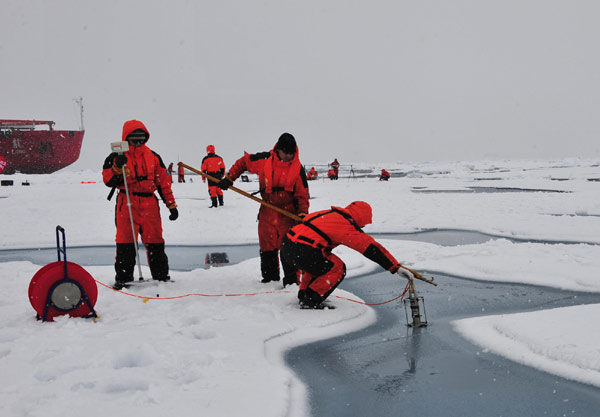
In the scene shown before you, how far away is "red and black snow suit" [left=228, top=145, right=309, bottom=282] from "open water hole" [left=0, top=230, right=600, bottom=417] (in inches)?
46.0

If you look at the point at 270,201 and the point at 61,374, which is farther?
the point at 270,201

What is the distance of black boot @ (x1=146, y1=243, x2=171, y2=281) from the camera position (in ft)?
16.6

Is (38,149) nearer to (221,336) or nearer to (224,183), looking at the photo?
(224,183)

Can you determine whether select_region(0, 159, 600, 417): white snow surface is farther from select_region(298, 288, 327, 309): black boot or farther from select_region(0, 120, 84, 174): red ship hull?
select_region(0, 120, 84, 174): red ship hull

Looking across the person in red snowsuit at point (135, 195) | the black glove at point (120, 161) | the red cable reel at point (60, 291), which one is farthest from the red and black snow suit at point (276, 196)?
the red cable reel at point (60, 291)

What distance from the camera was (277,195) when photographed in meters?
5.10

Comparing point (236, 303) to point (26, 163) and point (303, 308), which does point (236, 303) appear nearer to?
point (303, 308)

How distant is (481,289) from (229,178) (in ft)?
9.87

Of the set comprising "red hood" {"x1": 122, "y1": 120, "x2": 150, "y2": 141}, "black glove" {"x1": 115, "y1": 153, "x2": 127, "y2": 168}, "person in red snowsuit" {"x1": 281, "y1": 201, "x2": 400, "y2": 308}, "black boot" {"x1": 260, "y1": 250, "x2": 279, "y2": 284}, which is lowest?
"black boot" {"x1": 260, "y1": 250, "x2": 279, "y2": 284}

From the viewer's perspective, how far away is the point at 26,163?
3772cm

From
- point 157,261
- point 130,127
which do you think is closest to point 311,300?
point 157,261

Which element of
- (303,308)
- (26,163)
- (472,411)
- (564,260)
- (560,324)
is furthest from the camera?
(26,163)

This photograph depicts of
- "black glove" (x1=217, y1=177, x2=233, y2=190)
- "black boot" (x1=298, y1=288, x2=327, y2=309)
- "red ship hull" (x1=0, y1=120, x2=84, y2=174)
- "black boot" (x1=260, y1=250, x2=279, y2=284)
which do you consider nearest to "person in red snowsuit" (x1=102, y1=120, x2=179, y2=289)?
"black glove" (x1=217, y1=177, x2=233, y2=190)

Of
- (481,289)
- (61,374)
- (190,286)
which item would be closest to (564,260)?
(481,289)
